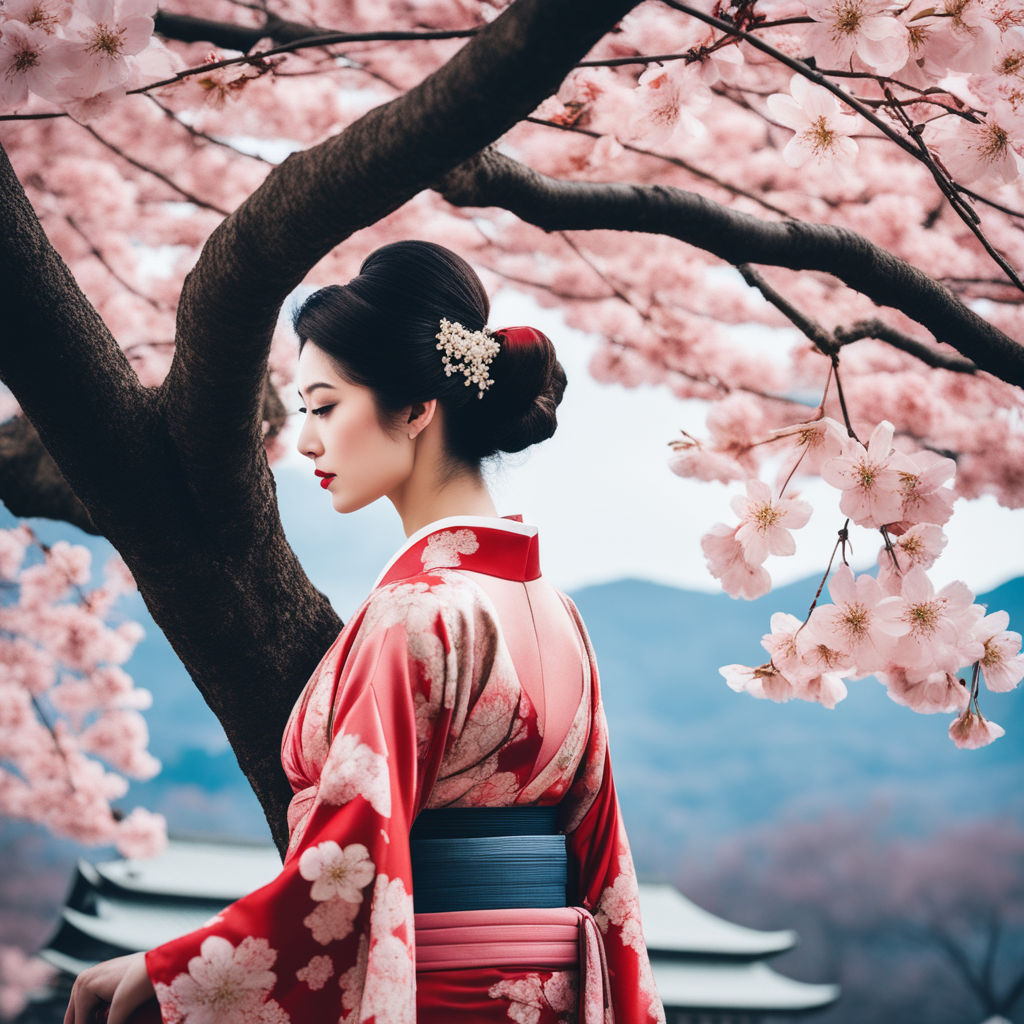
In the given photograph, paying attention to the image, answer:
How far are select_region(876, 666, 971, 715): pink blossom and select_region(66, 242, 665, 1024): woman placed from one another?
477 mm

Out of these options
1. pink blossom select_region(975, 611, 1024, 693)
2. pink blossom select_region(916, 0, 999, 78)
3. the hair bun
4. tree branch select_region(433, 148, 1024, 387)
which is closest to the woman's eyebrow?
the hair bun

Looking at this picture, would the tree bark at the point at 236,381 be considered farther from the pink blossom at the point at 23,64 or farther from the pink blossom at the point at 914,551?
the pink blossom at the point at 914,551

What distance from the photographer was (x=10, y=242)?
1.29 metres

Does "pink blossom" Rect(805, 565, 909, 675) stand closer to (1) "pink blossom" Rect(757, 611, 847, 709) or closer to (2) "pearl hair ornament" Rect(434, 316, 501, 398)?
(1) "pink blossom" Rect(757, 611, 847, 709)

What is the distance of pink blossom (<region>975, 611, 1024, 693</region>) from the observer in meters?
1.47

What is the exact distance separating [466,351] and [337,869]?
74 cm

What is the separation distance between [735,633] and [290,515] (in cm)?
260

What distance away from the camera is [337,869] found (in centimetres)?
105

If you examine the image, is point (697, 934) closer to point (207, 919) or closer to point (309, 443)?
point (207, 919)

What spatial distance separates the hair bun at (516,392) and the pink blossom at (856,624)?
1.65 ft

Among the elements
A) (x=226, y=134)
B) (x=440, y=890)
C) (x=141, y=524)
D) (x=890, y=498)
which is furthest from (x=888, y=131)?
(x=226, y=134)

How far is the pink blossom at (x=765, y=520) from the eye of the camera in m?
1.41

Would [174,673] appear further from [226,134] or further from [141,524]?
[141,524]

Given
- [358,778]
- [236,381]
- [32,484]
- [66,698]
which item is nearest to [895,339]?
[236,381]
